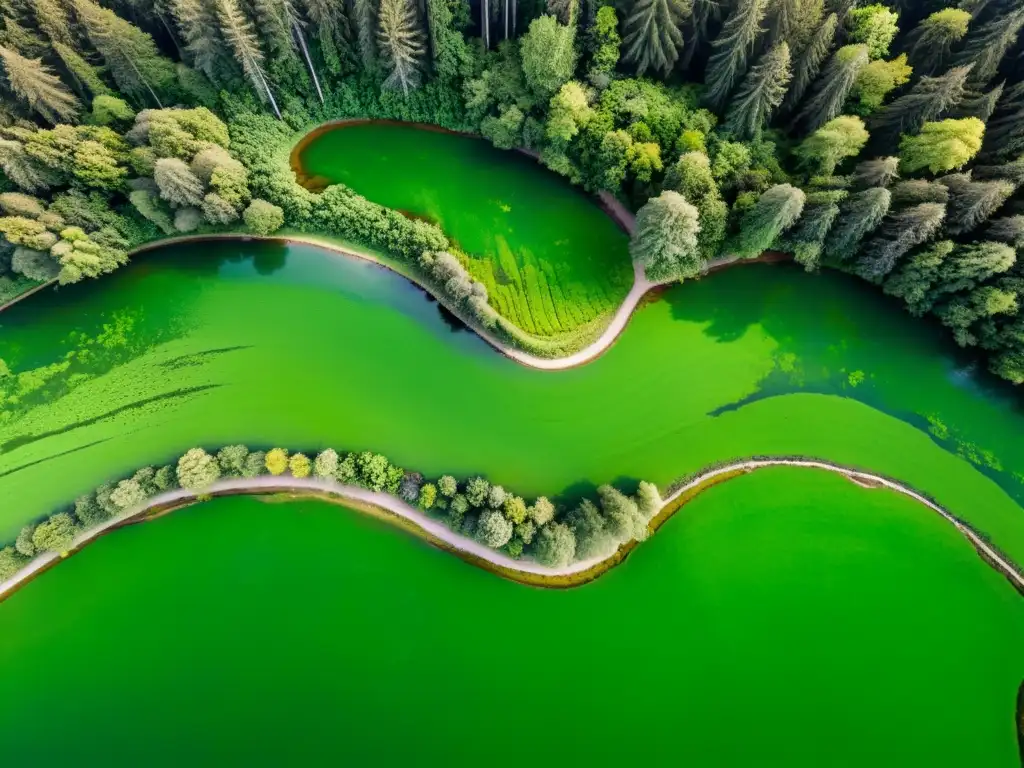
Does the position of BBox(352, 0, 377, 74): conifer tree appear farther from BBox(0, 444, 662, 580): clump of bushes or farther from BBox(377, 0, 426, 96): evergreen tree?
BBox(0, 444, 662, 580): clump of bushes

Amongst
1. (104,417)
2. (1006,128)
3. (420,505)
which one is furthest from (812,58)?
(104,417)

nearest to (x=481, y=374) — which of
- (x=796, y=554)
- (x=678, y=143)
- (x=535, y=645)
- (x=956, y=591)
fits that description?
(x=535, y=645)

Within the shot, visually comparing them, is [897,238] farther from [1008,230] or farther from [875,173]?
[1008,230]

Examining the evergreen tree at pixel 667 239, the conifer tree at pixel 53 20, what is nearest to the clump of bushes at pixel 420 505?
the evergreen tree at pixel 667 239

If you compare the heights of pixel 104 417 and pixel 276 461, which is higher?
pixel 276 461

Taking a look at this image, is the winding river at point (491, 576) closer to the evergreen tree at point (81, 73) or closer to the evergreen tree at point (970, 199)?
the evergreen tree at point (970, 199)

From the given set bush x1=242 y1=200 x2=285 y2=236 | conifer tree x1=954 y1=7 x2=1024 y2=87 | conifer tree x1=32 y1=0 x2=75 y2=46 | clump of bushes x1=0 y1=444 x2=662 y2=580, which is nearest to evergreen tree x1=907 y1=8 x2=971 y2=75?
conifer tree x1=954 y1=7 x2=1024 y2=87

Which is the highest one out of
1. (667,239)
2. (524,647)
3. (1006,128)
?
(1006,128)
